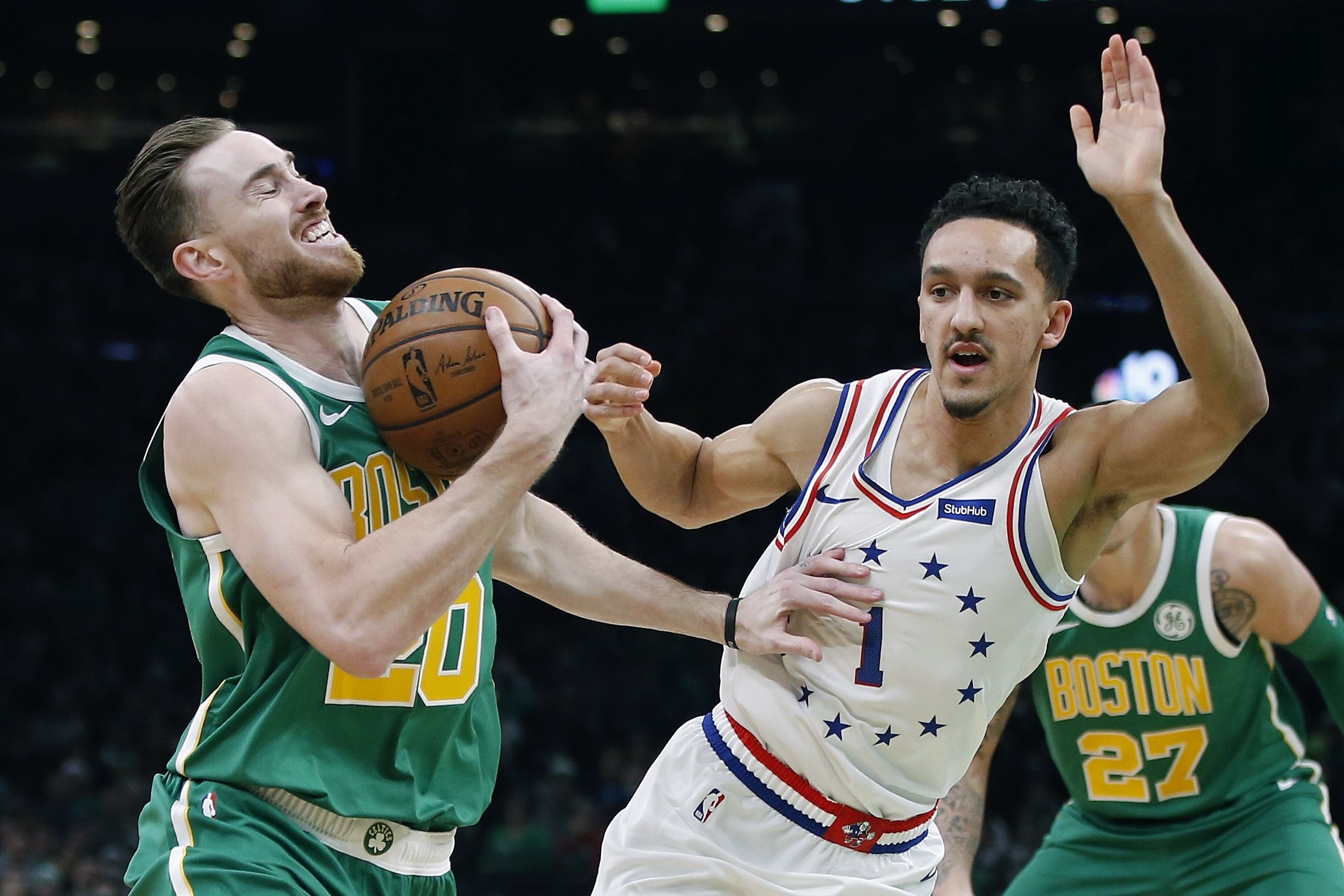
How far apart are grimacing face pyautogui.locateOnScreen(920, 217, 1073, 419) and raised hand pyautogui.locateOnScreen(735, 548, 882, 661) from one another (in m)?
0.45

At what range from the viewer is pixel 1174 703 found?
4688mm

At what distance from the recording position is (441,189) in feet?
47.9

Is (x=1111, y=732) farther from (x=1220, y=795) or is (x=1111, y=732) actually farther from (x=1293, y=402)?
(x=1293, y=402)

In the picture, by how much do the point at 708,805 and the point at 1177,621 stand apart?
194cm

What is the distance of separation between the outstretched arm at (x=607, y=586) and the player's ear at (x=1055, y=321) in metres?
0.71

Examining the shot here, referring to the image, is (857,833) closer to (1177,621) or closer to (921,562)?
(921,562)

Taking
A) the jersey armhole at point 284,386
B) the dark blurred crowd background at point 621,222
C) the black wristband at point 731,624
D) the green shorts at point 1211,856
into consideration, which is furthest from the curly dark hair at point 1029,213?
the dark blurred crowd background at point 621,222

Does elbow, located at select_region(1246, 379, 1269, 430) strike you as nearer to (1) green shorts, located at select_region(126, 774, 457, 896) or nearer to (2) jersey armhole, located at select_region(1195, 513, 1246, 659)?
(2) jersey armhole, located at select_region(1195, 513, 1246, 659)

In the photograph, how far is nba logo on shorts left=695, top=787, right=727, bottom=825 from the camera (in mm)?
3482

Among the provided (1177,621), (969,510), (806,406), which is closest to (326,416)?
(806,406)

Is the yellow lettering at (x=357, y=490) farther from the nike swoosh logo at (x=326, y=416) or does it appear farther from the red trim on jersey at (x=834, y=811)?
the red trim on jersey at (x=834, y=811)

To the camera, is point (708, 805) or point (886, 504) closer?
point (886, 504)

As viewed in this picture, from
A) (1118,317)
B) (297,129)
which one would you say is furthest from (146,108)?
(1118,317)

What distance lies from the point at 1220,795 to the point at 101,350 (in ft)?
38.7
